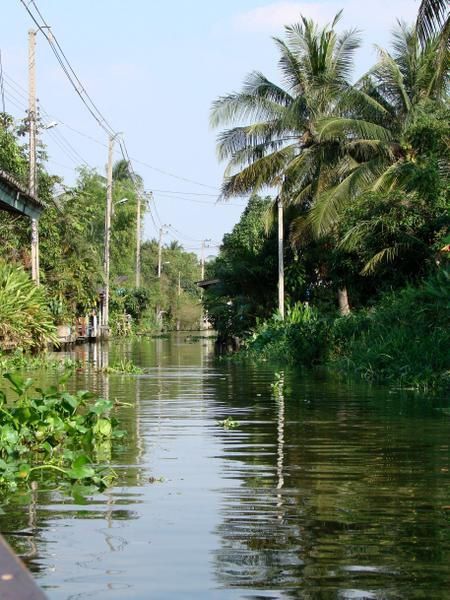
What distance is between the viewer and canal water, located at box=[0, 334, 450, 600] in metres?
5.16

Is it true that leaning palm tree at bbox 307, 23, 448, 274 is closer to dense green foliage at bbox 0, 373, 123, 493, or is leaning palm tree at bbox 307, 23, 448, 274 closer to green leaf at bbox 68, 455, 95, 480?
dense green foliage at bbox 0, 373, 123, 493

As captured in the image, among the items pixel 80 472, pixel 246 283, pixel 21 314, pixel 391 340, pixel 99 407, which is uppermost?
pixel 246 283

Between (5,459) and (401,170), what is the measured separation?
23085 millimetres

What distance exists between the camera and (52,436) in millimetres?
10312

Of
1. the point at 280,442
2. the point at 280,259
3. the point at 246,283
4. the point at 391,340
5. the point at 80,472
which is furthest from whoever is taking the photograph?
the point at 246,283

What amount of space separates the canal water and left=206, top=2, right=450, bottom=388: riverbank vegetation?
1256cm

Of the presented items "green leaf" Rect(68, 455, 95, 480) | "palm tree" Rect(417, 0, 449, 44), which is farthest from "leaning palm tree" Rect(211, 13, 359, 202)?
"green leaf" Rect(68, 455, 95, 480)

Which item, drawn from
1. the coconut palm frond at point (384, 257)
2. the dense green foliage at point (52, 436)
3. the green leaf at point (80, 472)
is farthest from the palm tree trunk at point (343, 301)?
the green leaf at point (80, 472)

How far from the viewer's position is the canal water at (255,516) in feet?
16.9

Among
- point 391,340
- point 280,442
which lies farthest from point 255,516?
point 391,340

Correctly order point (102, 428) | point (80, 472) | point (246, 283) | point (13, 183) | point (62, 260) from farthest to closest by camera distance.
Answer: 1. point (62, 260)
2. point (246, 283)
3. point (13, 183)
4. point (102, 428)
5. point (80, 472)

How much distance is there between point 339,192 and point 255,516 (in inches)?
1054

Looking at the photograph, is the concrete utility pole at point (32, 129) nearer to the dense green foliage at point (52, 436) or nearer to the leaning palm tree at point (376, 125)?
the leaning palm tree at point (376, 125)

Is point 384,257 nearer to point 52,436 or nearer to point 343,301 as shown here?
point 343,301
